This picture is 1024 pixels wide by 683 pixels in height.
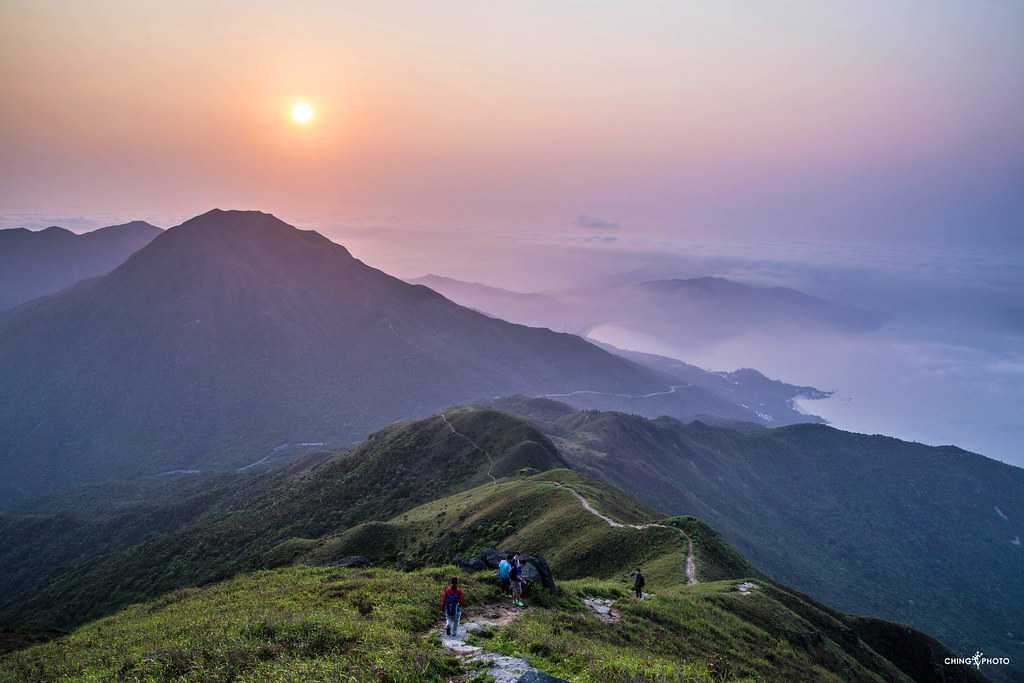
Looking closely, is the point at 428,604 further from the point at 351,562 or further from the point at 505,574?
the point at 351,562

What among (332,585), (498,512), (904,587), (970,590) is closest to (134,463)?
(498,512)

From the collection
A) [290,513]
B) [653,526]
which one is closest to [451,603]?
[653,526]

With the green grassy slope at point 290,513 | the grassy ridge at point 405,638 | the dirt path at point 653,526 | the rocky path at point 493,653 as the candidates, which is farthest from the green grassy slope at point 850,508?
the rocky path at point 493,653

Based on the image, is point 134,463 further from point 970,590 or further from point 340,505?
point 970,590

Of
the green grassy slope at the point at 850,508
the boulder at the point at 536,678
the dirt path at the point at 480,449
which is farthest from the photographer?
the green grassy slope at the point at 850,508

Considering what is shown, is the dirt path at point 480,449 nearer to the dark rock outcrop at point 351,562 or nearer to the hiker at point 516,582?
the dark rock outcrop at point 351,562

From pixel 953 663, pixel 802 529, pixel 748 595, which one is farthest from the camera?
pixel 802 529

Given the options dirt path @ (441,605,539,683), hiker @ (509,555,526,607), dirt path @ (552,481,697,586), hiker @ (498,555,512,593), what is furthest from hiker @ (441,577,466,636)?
dirt path @ (552,481,697,586)
